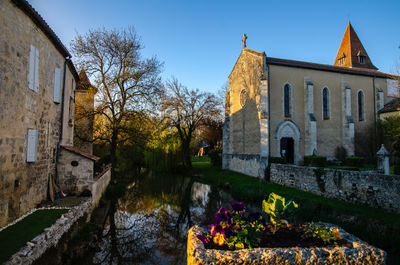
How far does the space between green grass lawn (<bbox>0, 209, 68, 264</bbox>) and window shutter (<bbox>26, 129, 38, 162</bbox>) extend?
5.71 feet

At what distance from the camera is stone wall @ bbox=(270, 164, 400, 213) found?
355 inches

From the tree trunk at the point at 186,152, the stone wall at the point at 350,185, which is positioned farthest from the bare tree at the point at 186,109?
the stone wall at the point at 350,185

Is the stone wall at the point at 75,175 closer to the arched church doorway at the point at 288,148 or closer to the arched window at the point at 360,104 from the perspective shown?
the arched church doorway at the point at 288,148

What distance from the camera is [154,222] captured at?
33.8 feet

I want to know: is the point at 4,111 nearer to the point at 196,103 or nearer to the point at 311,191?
the point at 311,191

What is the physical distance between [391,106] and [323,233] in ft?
80.2

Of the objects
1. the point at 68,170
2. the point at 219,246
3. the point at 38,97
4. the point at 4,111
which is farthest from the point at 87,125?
the point at 219,246

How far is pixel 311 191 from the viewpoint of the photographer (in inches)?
524

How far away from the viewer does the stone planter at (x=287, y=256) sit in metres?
3.44

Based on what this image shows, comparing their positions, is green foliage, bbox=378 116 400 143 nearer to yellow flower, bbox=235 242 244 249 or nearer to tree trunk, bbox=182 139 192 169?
yellow flower, bbox=235 242 244 249

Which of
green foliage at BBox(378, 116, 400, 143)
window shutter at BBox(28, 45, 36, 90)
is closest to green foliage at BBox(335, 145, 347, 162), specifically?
green foliage at BBox(378, 116, 400, 143)

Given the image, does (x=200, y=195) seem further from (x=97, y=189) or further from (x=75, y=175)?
(x=75, y=175)

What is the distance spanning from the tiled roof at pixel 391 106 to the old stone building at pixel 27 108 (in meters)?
25.5

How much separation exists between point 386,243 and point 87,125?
18089mm
